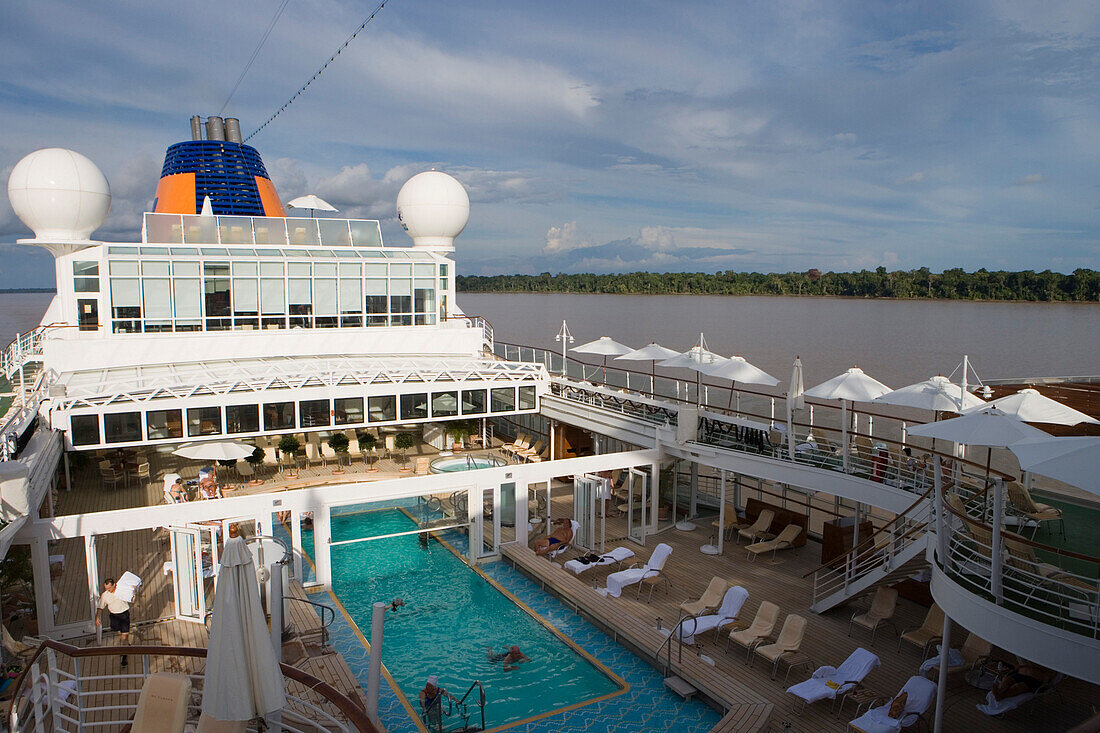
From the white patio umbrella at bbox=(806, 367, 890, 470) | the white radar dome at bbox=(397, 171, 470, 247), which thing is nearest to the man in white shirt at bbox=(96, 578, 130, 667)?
the white patio umbrella at bbox=(806, 367, 890, 470)

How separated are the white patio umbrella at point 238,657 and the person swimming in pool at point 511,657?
15.8 ft

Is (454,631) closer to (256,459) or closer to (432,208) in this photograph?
(256,459)

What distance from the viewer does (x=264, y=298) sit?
1786 centimetres

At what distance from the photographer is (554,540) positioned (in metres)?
13.2

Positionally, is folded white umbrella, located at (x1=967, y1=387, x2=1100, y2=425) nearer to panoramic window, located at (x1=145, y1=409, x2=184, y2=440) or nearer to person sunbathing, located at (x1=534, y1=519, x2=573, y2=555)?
person sunbathing, located at (x1=534, y1=519, x2=573, y2=555)

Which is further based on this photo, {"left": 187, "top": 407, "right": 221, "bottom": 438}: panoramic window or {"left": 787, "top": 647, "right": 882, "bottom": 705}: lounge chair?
{"left": 187, "top": 407, "right": 221, "bottom": 438}: panoramic window

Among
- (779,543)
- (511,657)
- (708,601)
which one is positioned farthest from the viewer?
(779,543)

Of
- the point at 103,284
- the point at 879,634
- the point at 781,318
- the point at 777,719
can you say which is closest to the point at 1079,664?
the point at 777,719

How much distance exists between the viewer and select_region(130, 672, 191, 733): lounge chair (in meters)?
5.34

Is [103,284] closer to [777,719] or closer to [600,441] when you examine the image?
[600,441]

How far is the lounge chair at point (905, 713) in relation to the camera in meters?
7.46

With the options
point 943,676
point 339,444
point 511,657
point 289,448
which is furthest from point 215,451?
point 943,676

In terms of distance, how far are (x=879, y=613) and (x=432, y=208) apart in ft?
52.7

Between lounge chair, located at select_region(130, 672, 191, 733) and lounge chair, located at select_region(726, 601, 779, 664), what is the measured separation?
648cm
